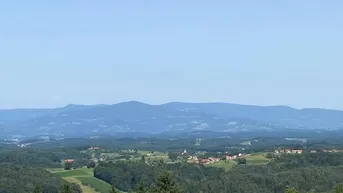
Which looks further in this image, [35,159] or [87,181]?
[35,159]

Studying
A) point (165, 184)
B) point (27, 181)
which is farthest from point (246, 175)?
point (165, 184)

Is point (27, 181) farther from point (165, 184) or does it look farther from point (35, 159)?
point (35, 159)

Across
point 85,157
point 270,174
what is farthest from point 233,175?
point 85,157

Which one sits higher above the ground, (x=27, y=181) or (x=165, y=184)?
(x=165, y=184)

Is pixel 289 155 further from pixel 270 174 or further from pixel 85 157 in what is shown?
pixel 85 157

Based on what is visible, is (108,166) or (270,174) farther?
(108,166)

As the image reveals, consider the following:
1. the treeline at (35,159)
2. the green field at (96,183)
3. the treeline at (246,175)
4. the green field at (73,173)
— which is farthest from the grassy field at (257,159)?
the treeline at (35,159)

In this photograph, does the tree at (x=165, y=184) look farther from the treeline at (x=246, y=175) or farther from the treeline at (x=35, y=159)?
the treeline at (x=35, y=159)
